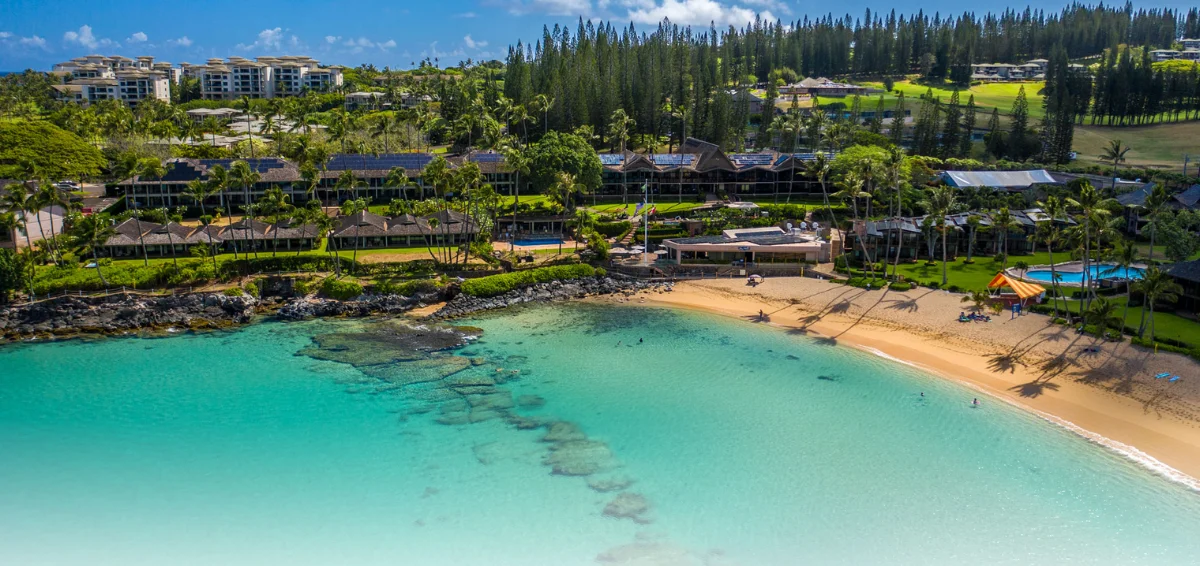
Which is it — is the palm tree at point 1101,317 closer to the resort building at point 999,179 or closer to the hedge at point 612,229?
the hedge at point 612,229

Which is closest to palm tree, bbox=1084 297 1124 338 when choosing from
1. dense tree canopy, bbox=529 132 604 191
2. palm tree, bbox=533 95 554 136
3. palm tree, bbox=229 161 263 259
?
dense tree canopy, bbox=529 132 604 191

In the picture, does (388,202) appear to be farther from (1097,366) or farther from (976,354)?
(1097,366)

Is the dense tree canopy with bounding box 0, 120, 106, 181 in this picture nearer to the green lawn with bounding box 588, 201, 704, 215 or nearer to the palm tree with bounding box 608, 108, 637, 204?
the green lawn with bounding box 588, 201, 704, 215

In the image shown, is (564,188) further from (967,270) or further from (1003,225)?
(1003,225)

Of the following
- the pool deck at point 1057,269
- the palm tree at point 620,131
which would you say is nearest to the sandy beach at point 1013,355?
the pool deck at point 1057,269

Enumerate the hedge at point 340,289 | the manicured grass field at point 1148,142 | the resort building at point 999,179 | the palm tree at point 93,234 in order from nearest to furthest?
1. the hedge at point 340,289
2. the palm tree at point 93,234
3. the resort building at point 999,179
4. the manicured grass field at point 1148,142

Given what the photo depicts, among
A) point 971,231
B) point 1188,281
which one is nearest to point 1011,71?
point 971,231

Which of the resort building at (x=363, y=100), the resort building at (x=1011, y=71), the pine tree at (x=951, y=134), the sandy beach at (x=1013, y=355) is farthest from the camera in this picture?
the resort building at (x=1011, y=71)
